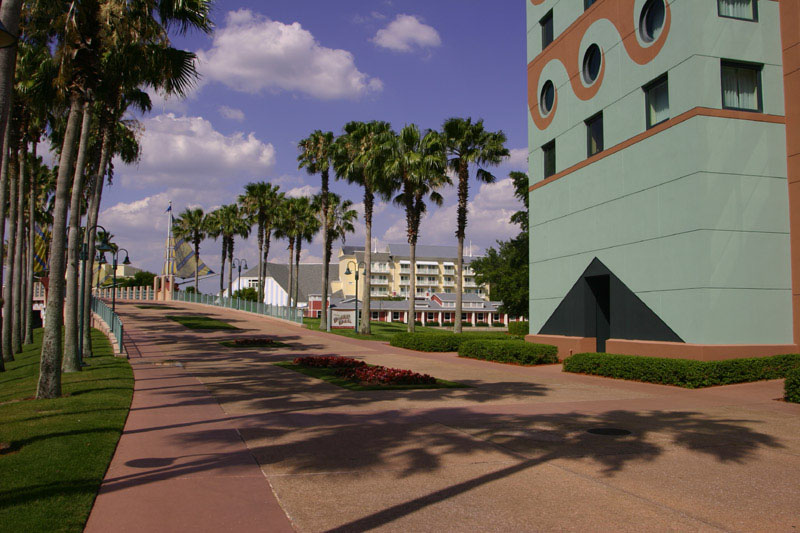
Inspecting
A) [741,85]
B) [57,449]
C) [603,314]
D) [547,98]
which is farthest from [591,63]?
[57,449]

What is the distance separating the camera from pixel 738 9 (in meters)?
17.8

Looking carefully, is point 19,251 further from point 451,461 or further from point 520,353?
point 451,461

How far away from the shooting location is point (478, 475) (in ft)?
22.7

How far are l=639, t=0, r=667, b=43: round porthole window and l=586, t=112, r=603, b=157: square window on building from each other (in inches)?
125

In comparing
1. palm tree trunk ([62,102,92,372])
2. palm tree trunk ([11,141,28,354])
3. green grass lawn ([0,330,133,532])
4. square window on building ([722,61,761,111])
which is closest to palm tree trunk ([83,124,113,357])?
palm tree trunk ([62,102,92,372])

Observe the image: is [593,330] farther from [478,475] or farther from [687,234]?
[478,475]

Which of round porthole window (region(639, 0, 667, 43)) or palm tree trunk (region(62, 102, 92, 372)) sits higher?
round porthole window (region(639, 0, 667, 43))

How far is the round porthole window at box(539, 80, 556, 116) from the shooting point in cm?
2540

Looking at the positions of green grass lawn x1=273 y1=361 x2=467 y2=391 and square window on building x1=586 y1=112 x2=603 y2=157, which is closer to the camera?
green grass lawn x1=273 y1=361 x2=467 y2=391

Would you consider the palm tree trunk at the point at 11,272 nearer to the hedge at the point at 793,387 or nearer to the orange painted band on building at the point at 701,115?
the orange painted band on building at the point at 701,115

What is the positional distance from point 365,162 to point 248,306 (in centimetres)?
2500

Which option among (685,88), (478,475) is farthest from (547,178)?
(478,475)

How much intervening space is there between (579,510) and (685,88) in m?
15.6

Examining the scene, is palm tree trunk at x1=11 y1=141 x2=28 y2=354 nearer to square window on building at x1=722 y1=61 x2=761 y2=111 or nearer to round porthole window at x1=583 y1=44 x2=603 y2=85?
round porthole window at x1=583 y1=44 x2=603 y2=85
